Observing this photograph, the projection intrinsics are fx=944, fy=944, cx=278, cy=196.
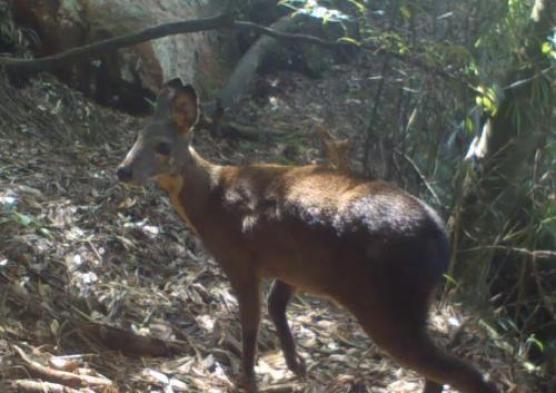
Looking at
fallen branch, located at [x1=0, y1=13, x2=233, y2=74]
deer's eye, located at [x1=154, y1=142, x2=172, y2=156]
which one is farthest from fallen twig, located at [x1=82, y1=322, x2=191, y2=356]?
fallen branch, located at [x1=0, y1=13, x2=233, y2=74]

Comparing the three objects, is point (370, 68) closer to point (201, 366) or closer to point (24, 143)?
point (24, 143)

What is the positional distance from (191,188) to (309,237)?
1.10 metres

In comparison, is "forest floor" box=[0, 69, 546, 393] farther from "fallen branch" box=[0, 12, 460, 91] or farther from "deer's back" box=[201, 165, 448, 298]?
"deer's back" box=[201, 165, 448, 298]

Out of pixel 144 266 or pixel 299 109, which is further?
pixel 299 109

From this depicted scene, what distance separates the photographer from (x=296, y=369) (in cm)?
577

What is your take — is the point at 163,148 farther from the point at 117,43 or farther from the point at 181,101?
the point at 117,43

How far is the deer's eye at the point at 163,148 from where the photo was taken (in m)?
5.86

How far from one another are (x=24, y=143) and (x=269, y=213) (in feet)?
11.4

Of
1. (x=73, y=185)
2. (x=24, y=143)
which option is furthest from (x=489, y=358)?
(x=24, y=143)

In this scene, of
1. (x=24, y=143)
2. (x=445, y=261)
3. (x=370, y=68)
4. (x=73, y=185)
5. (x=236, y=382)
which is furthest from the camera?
(x=370, y=68)

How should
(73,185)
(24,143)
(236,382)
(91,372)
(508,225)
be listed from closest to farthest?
1. (91,372)
2. (236,382)
3. (508,225)
4. (73,185)
5. (24,143)

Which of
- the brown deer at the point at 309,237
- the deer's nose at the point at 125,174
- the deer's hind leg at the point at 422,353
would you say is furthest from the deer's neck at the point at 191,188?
the deer's hind leg at the point at 422,353

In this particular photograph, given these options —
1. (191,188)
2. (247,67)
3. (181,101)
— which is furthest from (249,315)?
(247,67)

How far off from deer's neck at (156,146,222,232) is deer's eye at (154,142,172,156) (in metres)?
0.15
